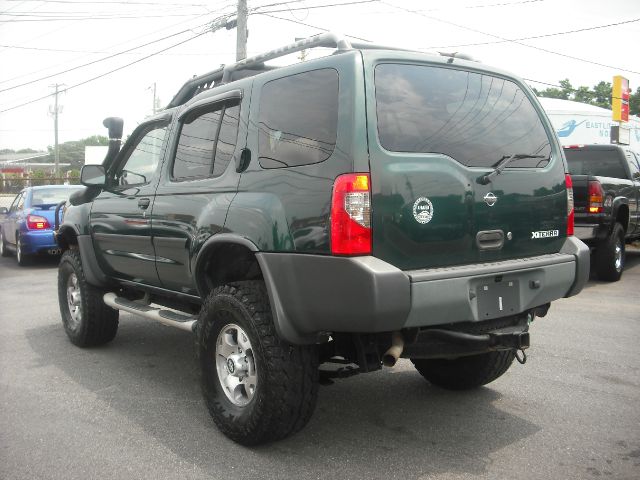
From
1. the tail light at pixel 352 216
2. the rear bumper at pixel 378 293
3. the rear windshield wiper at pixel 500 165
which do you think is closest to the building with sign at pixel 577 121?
the rear windshield wiper at pixel 500 165

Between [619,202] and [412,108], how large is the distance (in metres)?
6.84

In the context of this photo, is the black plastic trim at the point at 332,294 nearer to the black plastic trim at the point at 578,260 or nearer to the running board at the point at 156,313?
the running board at the point at 156,313

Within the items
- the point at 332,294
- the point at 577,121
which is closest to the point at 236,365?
the point at 332,294

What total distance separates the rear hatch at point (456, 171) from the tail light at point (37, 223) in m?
9.64

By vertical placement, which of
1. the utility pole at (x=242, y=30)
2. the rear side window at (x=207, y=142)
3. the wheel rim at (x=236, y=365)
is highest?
the utility pole at (x=242, y=30)

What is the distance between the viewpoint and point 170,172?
437 centimetres

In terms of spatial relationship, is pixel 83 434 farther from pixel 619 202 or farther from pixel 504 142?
pixel 619 202

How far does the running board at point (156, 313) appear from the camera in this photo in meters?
4.02

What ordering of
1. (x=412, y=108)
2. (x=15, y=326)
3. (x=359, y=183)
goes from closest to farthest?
(x=359, y=183) → (x=412, y=108) → (x=15, y=326)

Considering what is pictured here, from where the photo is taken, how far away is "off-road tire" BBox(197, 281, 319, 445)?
3170mm

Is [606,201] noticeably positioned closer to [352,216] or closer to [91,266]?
[91,266]

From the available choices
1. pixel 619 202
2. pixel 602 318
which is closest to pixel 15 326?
pixel 602 318

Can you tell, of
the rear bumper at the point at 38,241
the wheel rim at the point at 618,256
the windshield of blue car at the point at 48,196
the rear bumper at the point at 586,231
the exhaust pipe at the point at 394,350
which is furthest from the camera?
the windshield of blue car at the point at 48,196

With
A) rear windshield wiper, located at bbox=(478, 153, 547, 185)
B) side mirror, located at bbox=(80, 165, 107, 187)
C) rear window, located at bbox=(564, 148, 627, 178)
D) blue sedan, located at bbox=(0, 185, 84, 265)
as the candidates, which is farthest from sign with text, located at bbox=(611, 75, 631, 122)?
side mirror, located at bbox=(80, 165, 107, 187)
